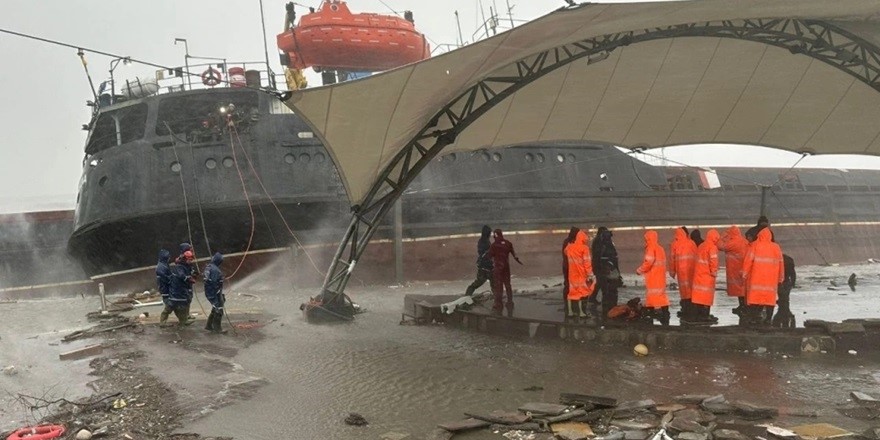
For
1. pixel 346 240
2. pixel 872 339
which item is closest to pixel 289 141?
pixel 346 240

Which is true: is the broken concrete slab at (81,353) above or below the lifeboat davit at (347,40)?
below

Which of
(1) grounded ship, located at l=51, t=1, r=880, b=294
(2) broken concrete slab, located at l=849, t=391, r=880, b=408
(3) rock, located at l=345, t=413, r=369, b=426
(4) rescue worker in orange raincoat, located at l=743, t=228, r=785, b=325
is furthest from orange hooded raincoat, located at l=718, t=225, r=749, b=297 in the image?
(1) grounded ship, located at l=51, t=1, r=880, b=294

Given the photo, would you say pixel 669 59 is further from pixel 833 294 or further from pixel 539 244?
pixel 539 244

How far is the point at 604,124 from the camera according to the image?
13531mm

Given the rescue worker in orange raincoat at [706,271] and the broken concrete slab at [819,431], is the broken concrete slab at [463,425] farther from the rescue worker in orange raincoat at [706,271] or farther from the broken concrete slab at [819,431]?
the rescue worker in orange raincoat at [706,271]

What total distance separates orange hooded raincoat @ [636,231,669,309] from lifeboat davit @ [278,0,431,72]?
14002 millimetres

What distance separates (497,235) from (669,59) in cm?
496

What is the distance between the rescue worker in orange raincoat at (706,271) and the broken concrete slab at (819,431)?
383 cm

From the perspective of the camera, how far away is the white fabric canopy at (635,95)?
27.8ft

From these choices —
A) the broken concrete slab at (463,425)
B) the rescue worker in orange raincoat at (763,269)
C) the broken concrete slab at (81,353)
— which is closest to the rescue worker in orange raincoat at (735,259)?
the rescue worker in orange raincoat at (763,269)

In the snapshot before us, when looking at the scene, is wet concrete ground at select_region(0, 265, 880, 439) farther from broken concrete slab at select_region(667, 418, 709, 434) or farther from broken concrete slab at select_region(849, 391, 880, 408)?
broken concrete slab at select_region(667, 418, 709, 434)

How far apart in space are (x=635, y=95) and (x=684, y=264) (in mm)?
5009

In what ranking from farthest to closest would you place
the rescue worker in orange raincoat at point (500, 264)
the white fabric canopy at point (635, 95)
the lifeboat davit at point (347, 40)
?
the lifeboat davit at point (347, 40), the rescue worker in orange raincoat at point (500, 264), the white fabric canopy at point (635, 95)

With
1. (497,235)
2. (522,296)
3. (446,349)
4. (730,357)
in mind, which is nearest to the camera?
(730,357)
